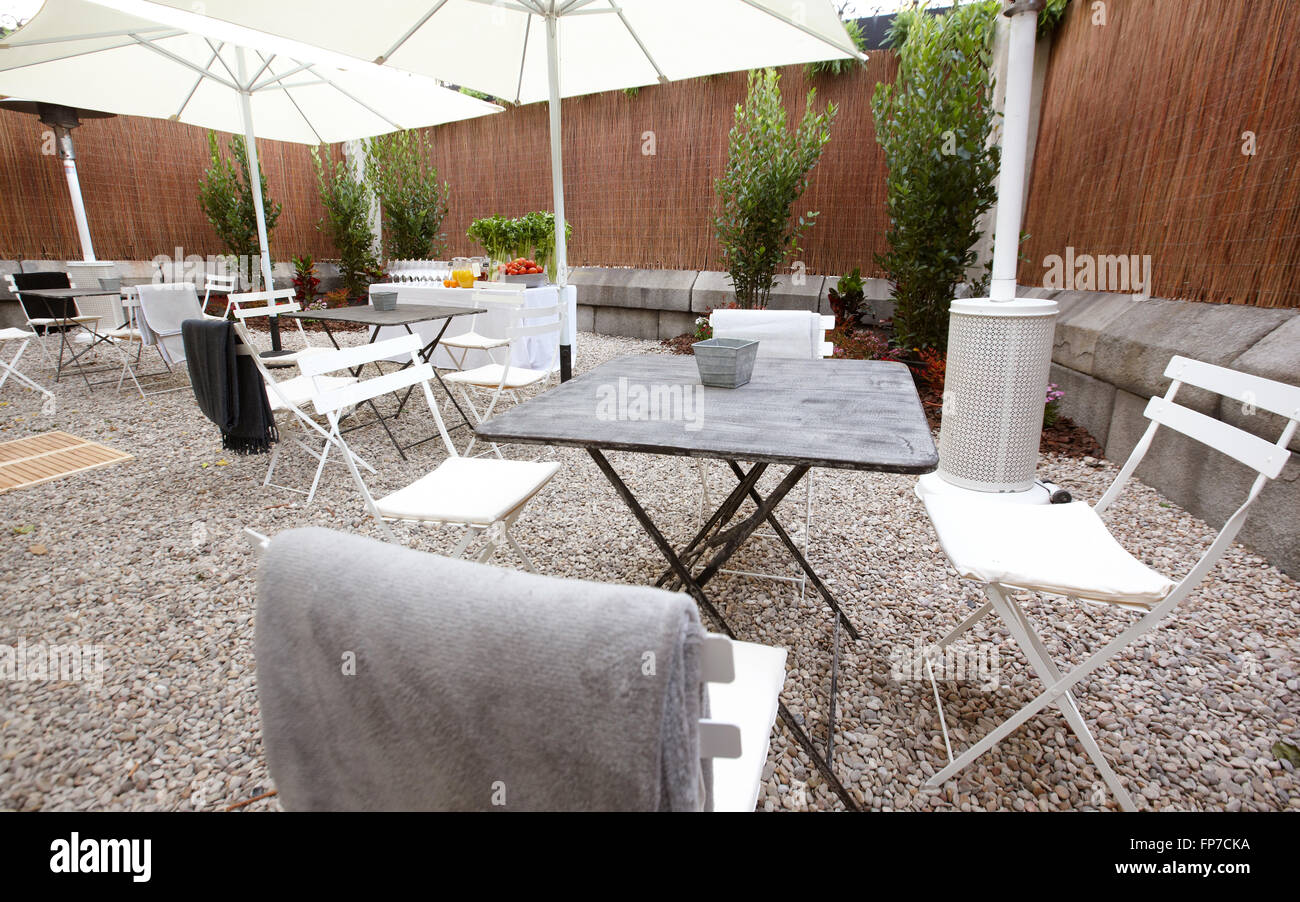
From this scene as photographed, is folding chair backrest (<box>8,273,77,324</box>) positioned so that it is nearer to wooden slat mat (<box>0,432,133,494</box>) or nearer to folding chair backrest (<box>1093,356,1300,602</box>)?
wooden slat mat (<box>0,432,133,494</box>)

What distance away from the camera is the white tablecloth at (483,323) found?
5629mm

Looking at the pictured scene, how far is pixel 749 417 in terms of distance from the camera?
6.11 feet

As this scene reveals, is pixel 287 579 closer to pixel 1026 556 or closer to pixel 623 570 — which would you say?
pixel 1026 556

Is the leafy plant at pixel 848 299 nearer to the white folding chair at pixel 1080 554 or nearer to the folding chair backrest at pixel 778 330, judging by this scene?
the folding chair backrest at pixel 778 330

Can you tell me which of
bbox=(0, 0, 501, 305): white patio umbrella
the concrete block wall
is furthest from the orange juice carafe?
the concrete block wall

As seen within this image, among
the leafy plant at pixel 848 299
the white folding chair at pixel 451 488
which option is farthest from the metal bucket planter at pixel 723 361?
the leafy plant at pixel 848 299

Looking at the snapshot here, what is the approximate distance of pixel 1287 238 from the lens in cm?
268

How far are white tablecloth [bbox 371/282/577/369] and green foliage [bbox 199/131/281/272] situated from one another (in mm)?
4775

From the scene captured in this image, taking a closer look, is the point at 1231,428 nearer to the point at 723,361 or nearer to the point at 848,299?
the point at 723,361

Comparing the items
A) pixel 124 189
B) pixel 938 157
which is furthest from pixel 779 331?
pixel 124 189

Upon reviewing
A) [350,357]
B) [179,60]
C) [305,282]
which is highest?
[179,60]

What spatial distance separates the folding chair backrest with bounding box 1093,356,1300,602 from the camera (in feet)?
4.51

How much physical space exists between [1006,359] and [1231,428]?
1.60m

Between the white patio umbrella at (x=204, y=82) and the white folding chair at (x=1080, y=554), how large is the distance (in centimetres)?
488
